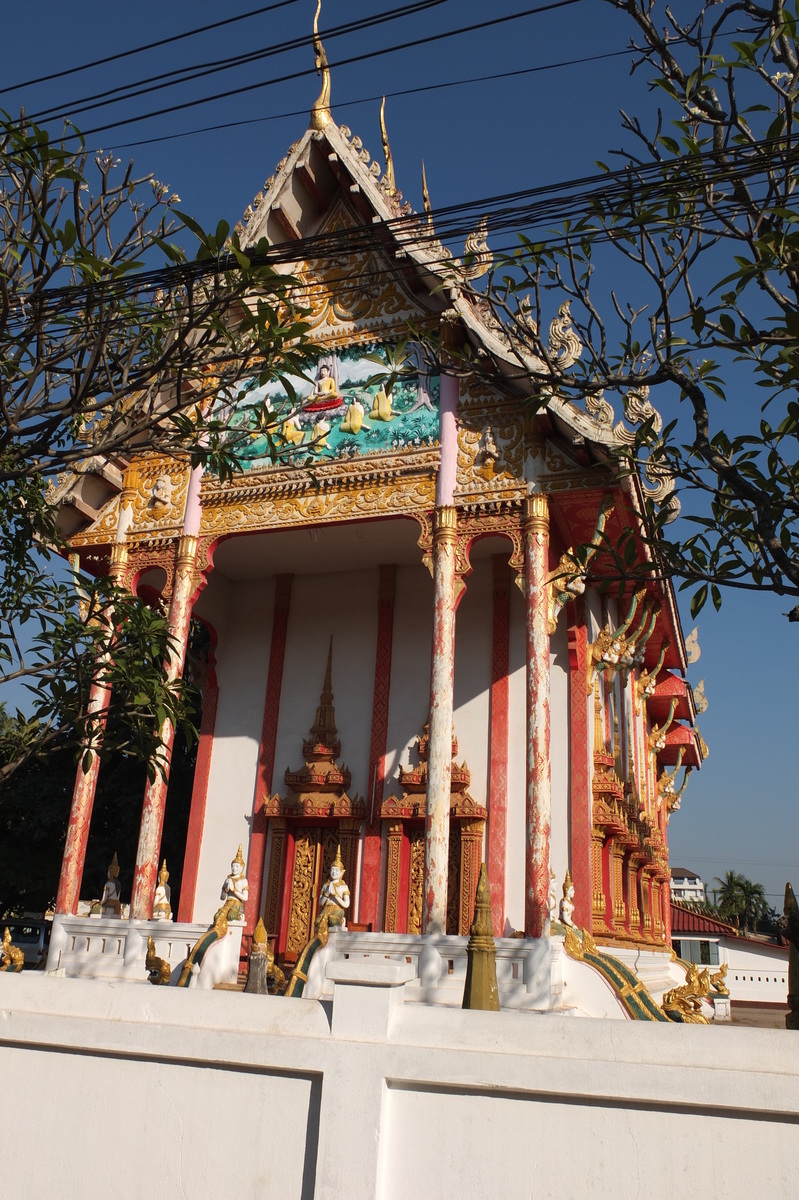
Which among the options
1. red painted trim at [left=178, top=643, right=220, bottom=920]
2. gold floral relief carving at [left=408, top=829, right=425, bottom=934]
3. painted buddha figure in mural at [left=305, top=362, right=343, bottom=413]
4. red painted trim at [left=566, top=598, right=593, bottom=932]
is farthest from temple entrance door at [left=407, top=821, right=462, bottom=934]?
painted buddha figure in mural at [left=305, top=362, right=343, bottom=413]

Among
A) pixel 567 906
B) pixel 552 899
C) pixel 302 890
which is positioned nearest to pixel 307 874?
pixel 302 890

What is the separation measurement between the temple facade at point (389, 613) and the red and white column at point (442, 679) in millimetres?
28

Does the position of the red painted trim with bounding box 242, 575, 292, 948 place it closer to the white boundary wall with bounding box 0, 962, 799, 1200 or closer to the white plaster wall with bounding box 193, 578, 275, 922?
the white plaster wall with bounding box 193, 578, 275, 922

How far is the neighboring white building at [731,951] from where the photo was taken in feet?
89.4

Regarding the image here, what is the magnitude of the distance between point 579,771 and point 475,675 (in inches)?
79.9

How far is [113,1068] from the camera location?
4438mm

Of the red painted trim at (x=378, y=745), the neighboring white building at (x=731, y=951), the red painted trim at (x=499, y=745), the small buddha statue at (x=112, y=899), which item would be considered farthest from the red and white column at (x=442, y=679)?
the neighboring white building at (x=731, y=951)

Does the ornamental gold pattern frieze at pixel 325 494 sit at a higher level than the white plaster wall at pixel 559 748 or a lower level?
higher

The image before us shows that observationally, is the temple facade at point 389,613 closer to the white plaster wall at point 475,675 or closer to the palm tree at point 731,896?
the white plaster wall at point 475,675

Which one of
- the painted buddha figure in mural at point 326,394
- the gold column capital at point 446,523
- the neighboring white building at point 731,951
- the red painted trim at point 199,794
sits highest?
the painted buddha figure in mural at point 326,394

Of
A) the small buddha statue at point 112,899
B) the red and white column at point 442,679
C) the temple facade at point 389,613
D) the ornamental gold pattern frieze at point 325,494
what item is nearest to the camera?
the red and white column at point 442,679

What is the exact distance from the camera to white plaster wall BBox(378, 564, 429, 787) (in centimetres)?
1383

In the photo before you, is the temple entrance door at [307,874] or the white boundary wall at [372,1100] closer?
the white boundary wall at [372,1100]

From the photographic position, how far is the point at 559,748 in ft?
41.5
